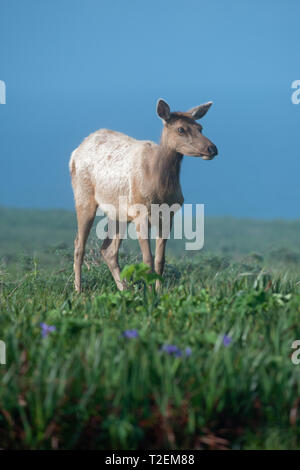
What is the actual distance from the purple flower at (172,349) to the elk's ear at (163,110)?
12.3 feet

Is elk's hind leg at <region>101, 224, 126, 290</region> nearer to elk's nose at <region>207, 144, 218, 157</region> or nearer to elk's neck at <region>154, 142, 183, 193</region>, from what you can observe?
elk's neck at <region>154, 142, 183, 193</region>

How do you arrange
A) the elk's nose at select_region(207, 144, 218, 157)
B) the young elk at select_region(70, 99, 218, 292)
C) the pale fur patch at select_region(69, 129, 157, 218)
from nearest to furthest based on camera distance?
the elk's nose at select_region(207, 144, 218, 157) → the young elk at select_region(70, 99, 218, 292) → the pale fur patch at select_region(69, 129, 157, 218)

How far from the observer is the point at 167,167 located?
7211 millimetres

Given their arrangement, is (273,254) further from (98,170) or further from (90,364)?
(90,364)

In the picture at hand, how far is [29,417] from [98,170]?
16.0ft

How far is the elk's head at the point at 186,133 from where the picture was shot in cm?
683

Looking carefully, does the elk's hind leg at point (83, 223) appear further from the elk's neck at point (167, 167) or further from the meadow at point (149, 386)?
the meadow at point (149, 386)

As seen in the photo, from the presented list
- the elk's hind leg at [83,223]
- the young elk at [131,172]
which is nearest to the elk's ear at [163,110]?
the young elk at [131,172]

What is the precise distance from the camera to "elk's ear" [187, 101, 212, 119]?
285 inches

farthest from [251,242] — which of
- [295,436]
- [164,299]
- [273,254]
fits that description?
[295,436]

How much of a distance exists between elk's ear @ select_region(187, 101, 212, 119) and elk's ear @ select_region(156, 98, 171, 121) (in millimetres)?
326

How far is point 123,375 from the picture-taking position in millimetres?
3586

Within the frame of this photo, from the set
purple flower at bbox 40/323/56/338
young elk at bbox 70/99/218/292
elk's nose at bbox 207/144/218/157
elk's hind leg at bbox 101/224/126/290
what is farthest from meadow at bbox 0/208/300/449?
elk's hind leg at bbox 101/224/126/290

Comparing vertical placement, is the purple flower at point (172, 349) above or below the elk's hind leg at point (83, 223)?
below
